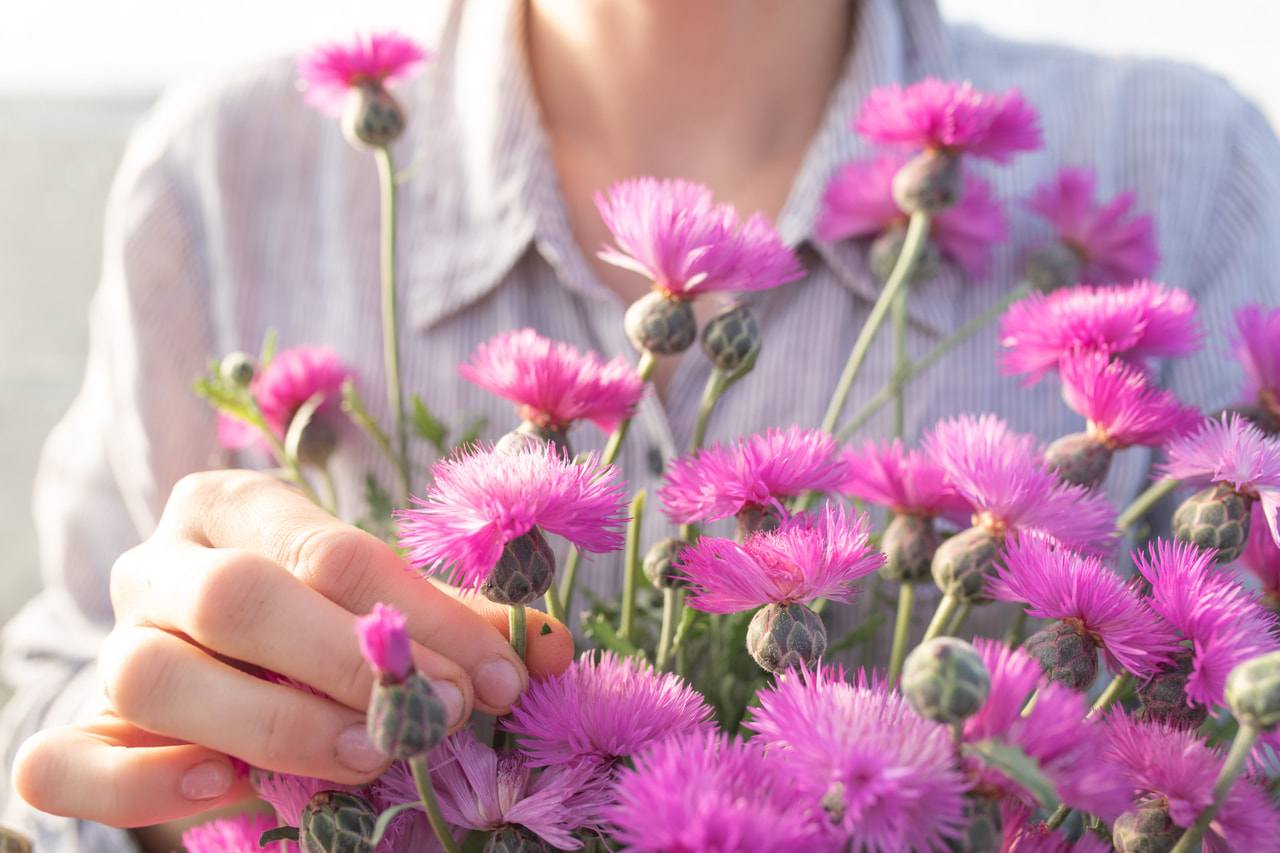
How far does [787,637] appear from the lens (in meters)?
0.21

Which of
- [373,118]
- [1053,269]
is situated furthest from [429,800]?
[1053,269]

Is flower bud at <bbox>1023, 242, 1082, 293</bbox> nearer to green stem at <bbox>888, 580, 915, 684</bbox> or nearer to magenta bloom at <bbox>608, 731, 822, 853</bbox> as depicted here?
green stem at <bbox>888, 580, 915, 684</bbox>

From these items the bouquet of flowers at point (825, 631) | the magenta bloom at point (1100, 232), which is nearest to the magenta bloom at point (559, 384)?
the bouquet of flowers at point (825, 631)

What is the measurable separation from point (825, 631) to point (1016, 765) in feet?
0.22

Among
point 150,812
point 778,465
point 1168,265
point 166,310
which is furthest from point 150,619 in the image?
point 1168,265

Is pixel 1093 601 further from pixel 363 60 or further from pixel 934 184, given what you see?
pixel 363 60

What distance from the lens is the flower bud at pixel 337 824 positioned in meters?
0.20

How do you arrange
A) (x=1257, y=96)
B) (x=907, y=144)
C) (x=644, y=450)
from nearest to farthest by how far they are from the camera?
(x=907, y=144) → (x=644, y=450) → (x=1257, y=96)

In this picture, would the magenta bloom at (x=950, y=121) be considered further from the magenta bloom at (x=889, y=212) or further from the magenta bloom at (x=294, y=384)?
the magenta bloom at (x=294, y=384)

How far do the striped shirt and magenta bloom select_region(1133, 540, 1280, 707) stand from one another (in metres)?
0.33

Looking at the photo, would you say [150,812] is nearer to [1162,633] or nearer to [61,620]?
[1162,633]

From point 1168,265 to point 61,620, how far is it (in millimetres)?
752

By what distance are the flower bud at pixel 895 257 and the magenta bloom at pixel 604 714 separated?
29cm

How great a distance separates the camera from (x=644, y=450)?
1.80 feet
